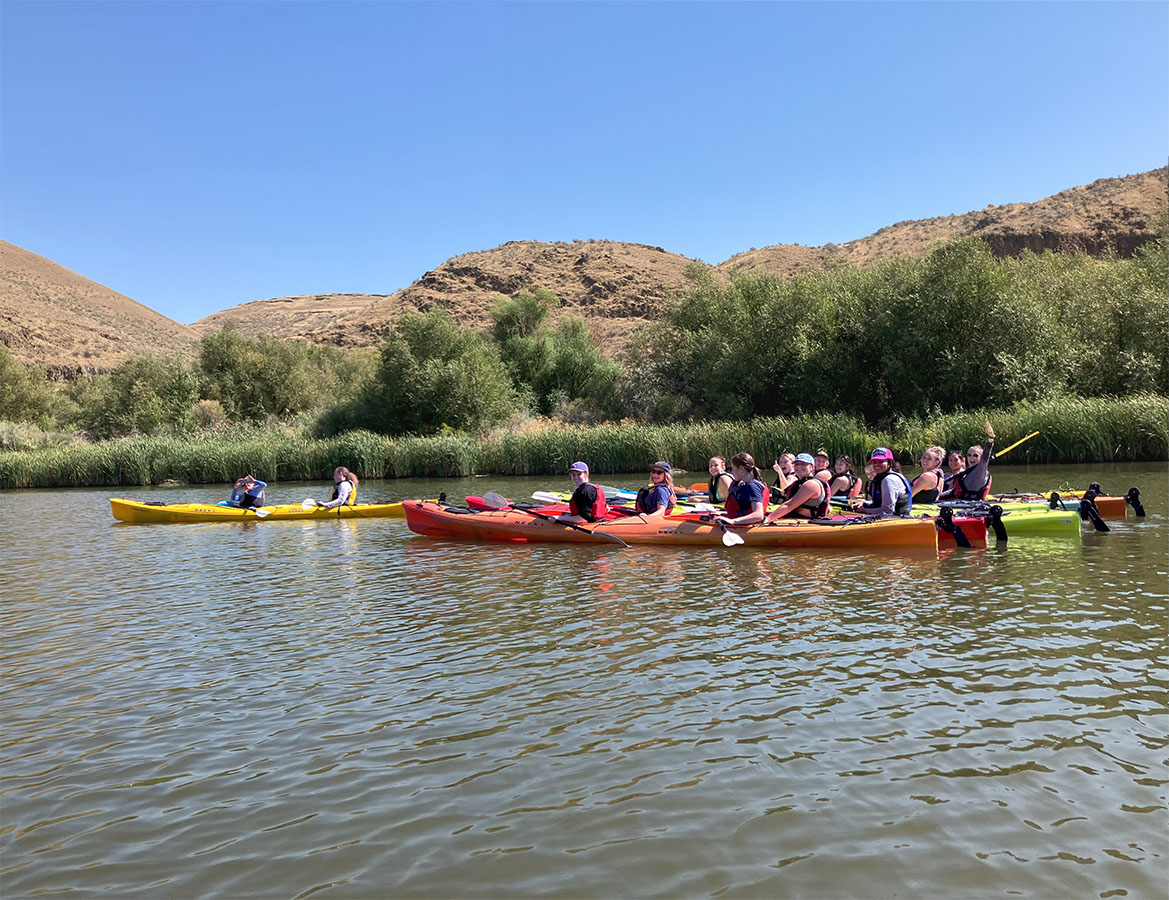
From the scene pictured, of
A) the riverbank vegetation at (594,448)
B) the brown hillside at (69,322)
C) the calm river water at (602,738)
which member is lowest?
the calm river water at (602,738)

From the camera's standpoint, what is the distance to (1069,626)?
6863 millimetres

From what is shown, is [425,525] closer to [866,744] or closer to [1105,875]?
[866,744]

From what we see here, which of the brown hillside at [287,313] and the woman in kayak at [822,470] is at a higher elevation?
the brown hillside at [287,313]

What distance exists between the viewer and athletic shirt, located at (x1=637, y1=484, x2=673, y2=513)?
40.7 ft

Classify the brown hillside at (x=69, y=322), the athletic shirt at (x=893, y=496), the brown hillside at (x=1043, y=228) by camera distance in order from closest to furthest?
the athletic shirt at (x=893, y=496) → the brown hillside at (x=1043, y=228) → the brown hillside at (x=69, y=322)

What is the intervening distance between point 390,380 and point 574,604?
1211 inches

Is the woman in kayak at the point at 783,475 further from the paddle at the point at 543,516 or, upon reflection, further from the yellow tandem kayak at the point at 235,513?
the yellow tandem kayak at the point at 235,513

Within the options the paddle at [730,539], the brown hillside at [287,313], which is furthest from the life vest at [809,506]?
the brown hillside at [287,313]

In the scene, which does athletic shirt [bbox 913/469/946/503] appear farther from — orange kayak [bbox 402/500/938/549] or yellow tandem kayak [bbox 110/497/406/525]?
yellow tandem kayak [bbox 110/497/406/525]

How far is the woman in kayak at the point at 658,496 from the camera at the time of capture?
12.4 m

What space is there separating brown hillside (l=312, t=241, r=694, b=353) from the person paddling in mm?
55545

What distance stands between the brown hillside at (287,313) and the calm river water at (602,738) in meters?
86.5

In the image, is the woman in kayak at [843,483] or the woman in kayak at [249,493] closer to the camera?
the woman in kayak at [843,483]

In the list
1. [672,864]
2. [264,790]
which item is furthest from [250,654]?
[672,864]
